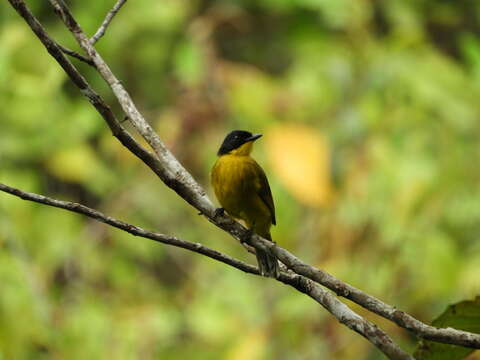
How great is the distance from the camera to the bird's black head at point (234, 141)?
3.10m

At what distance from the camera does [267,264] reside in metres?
2.29

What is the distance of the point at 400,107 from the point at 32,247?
229 centimetres

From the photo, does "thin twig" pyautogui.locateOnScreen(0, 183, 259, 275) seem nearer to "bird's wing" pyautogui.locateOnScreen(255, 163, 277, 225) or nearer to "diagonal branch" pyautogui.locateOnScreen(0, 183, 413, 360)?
"diagonal branch" pyautogui.locateOnScreen(0, 183, 413, 360)

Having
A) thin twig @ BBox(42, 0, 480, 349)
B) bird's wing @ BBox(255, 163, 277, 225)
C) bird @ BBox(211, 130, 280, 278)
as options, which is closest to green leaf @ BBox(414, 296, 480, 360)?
thin twig @ BBox(42, 0, 480, 349)

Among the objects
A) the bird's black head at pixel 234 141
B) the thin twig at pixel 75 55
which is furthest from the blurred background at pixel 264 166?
the thin twig at pixel 75 55

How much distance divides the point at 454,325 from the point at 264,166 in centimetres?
319

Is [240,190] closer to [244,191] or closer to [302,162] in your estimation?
[244,191]

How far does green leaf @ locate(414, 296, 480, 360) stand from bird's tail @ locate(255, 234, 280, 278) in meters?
0.45

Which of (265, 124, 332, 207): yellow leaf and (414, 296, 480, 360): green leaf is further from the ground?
(265, 124, 332, 207): yellow leaf

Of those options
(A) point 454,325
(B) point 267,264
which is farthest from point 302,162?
(A) point 454,325

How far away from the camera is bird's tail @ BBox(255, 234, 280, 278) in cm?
221

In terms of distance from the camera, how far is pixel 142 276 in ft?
18.6

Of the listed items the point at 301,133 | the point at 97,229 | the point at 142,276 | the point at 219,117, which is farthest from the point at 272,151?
the point at 142,276

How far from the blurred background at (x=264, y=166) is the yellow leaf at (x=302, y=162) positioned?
1 centimetres
